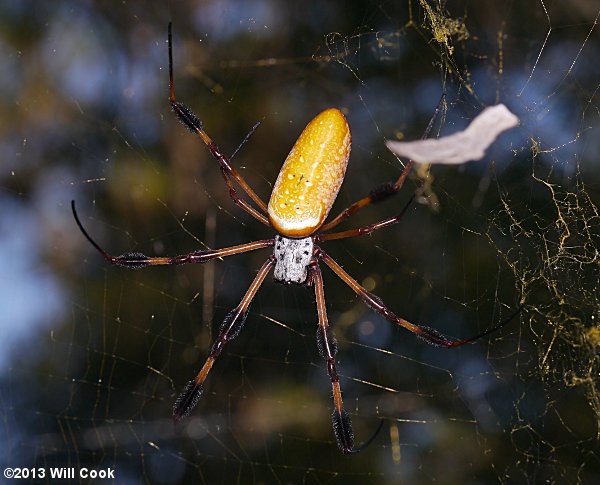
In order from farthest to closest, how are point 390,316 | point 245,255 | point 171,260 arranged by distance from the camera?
point 245,255
point 171,260
point 390,316

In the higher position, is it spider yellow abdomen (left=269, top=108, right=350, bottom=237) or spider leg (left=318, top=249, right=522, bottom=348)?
spider yellow abdomen (left=269, top=108, right=350, bottom=237)

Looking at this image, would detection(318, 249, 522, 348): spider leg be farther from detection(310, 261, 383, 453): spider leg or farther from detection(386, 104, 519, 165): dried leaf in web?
detection(386, 104, 519, 165): dried leaf in web

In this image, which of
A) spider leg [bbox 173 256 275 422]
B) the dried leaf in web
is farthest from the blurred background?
the dried leaf in web

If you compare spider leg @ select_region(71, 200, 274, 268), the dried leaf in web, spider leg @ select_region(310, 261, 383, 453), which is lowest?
spider leg @ select_region(310, 261, 383, 453)

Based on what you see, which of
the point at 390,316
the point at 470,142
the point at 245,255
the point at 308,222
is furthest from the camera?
the point at 245,255

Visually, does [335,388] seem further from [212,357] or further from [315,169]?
[315,169]

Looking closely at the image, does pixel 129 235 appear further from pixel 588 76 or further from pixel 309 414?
pixel 588 76

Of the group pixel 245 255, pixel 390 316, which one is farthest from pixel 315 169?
pixel 245 255

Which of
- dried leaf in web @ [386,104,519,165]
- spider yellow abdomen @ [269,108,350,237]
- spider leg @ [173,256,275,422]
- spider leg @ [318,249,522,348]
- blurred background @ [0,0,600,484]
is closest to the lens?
dried leaf in web @ [386,104,519,165]
